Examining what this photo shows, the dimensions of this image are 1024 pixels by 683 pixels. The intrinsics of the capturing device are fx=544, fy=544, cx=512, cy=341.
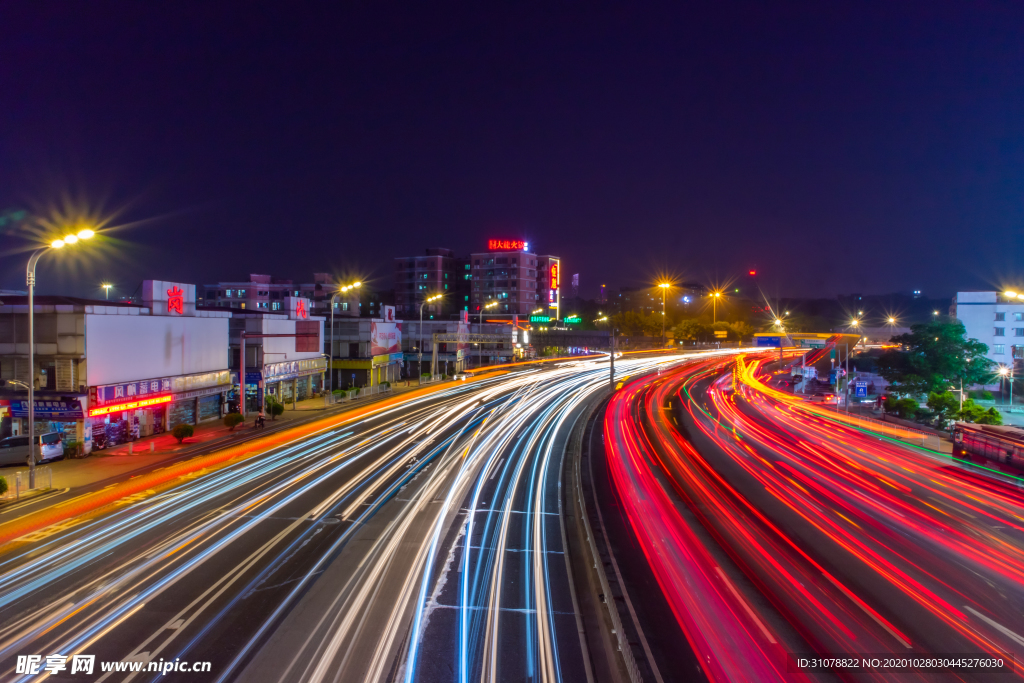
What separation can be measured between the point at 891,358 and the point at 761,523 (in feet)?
149

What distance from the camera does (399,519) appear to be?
15.5 meters

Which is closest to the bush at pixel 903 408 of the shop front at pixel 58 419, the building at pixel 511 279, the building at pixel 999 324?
the building at pixel 999 324

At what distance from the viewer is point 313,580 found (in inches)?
454

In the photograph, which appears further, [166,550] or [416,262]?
[416,262]

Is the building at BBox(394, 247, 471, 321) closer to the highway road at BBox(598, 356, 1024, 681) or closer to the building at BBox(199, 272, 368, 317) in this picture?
the building at BBox(199, 272, 368, 317)

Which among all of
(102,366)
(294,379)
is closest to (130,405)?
(102,366)

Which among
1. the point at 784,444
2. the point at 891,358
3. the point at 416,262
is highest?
the point at 416,262

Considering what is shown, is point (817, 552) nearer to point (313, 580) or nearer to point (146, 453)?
point (313, 580)

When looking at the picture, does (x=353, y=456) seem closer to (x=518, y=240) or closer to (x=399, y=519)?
(x=399, y=519)

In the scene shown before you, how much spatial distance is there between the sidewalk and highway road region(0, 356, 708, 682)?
3.92 meters

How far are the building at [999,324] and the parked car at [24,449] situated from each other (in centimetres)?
8752

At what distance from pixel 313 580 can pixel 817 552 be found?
12145mm

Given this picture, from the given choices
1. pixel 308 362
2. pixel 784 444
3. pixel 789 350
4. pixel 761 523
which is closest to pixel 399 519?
pixel 761 523

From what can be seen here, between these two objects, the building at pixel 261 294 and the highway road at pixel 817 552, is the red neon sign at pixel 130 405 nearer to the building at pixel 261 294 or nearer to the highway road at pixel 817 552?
the highway road at pixel 817 552
